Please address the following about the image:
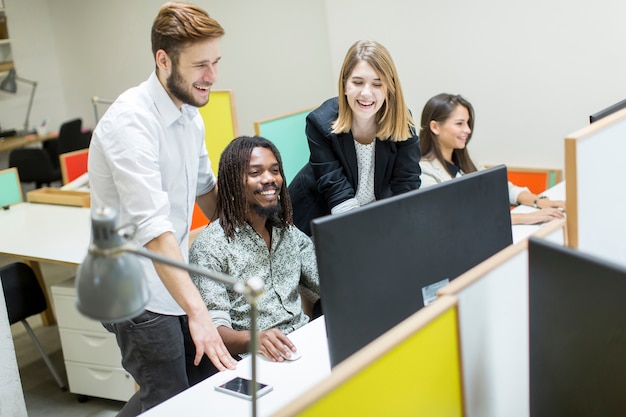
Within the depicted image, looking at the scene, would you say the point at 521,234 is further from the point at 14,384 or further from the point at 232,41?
the point at 232,41

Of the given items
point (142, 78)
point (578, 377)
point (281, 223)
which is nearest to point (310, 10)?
point (142, 78)

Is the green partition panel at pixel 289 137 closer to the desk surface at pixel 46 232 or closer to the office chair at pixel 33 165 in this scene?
the desk surface at pixel 46 232

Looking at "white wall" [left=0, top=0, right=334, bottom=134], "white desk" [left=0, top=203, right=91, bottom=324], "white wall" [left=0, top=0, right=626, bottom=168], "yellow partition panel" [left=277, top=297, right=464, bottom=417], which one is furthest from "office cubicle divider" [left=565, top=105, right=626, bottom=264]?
"white wall" [left=0, top=0, right=334, bottom=134]

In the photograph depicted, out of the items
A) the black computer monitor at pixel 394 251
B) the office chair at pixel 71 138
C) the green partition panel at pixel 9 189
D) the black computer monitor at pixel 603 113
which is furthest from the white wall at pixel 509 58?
the office chair at pixel 71 138

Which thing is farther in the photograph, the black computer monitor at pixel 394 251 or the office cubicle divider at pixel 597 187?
the office cubicle divider at pixel 597 187

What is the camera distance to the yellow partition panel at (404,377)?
97 centimetres

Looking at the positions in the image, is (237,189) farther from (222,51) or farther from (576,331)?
(222,51)

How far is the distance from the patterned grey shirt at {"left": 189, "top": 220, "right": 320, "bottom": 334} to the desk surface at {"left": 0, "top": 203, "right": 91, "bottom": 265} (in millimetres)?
1024

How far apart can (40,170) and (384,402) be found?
543 centimetres

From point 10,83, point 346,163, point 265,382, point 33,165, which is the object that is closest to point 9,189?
point 33,165

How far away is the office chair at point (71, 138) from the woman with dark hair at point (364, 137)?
458cm

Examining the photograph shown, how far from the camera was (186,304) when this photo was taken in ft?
5.57

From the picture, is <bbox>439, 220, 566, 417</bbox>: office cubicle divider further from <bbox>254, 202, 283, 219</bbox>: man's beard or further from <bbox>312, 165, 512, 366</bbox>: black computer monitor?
<bbox>254, 202, 283, 219</bbox>: man's beard

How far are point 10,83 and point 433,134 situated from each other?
5197 millimetres
